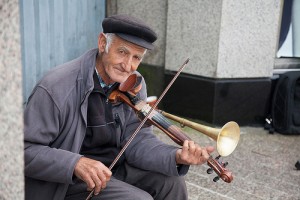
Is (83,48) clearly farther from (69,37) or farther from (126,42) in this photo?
(126,42)

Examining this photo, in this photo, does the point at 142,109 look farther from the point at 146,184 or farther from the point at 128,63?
the point at 146,184

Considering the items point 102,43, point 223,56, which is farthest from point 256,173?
point 102,43

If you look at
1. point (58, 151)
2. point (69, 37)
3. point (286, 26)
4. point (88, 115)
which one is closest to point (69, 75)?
point (88, 115)

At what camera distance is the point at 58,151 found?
188 cm

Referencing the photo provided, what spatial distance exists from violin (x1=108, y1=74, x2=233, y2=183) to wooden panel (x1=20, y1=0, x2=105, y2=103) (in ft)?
7.32

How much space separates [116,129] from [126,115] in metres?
0.14

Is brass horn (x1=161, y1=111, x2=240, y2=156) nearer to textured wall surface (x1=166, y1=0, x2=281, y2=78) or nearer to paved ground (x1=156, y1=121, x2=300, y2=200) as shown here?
paved ground (x1=156, y1=121, x2=300, y2=200)

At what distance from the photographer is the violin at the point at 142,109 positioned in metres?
2.08

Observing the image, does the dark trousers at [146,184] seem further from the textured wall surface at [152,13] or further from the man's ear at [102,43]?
the textured wall surface at [152,13]

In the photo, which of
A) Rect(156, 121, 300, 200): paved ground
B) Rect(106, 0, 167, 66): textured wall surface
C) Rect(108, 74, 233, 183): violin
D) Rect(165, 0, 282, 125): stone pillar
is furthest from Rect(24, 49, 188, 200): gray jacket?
Rect(106, 0, 167, 66): textured wall surface

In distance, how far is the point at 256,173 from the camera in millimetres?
3656

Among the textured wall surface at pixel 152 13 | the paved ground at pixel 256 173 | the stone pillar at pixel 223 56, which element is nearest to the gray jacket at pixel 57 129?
the paved ground at pixel 256 173

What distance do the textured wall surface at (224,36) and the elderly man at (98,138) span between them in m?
2.43

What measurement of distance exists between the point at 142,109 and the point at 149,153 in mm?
252
